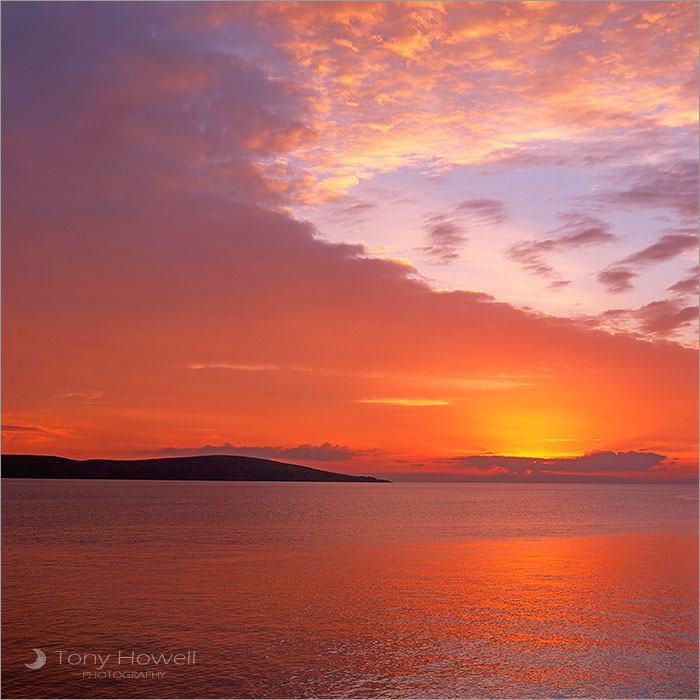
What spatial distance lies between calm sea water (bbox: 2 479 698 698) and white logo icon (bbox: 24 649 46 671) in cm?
26

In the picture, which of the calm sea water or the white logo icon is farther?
the white logo icon

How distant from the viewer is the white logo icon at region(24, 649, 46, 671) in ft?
95.5

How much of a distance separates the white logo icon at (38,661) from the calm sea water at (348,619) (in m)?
0.26

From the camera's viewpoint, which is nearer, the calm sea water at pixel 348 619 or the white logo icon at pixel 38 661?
the calm sea water at pixel 348 619

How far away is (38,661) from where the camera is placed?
2977cm

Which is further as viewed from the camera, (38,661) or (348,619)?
(348,619)

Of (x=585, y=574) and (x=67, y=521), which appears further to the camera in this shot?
→ (x=67, y=521)

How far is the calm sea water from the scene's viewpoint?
28016 mm

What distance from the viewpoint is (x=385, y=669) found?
2959cm

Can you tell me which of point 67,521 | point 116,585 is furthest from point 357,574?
point 67,521

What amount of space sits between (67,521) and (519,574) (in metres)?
76.4

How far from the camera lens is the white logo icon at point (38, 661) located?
29109mm

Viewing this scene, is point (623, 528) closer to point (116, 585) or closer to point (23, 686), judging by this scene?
point (116, 585)

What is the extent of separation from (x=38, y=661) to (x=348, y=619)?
16.3 meters
